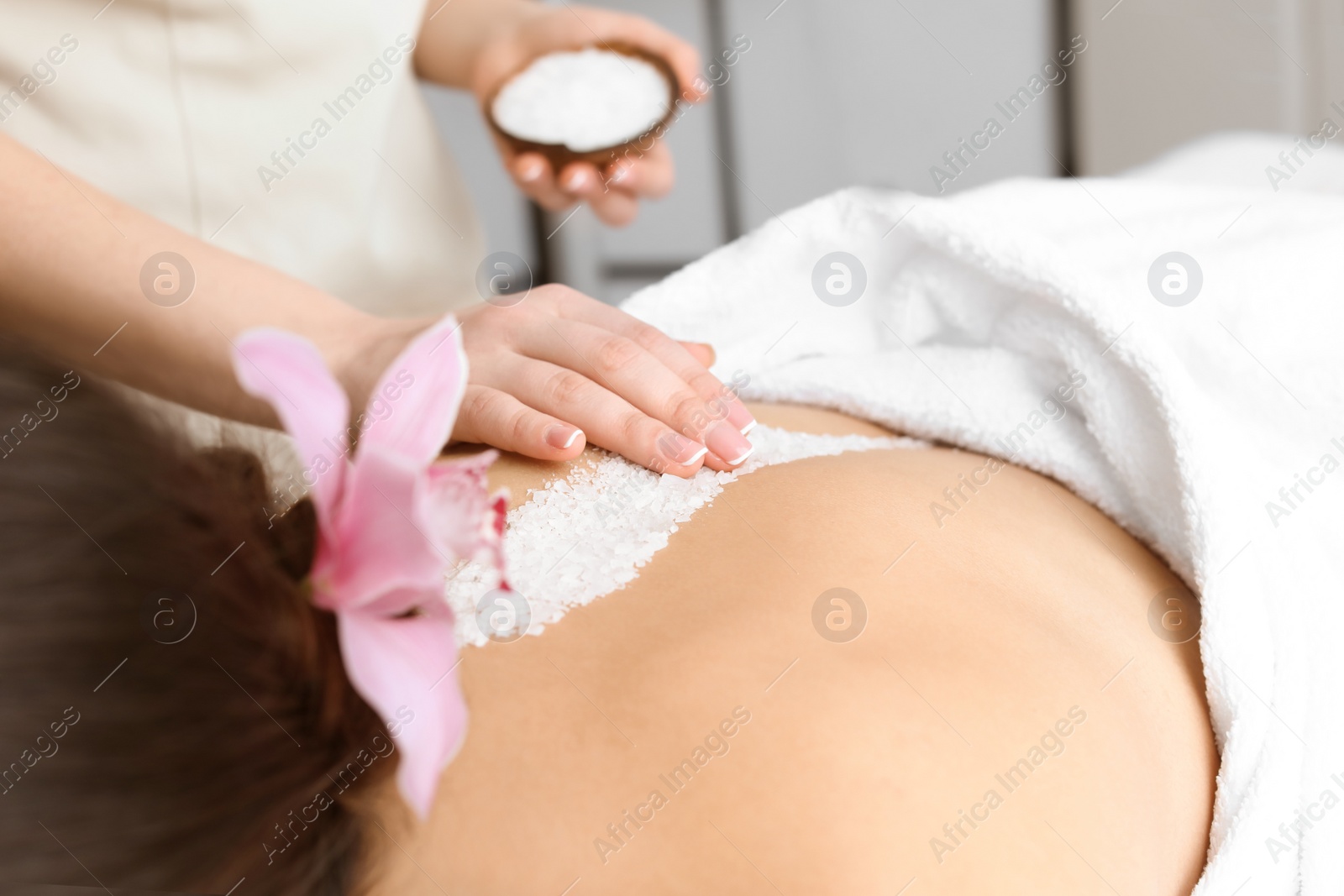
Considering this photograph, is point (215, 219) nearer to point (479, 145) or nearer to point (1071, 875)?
point (1071, 875)

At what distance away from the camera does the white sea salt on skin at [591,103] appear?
829mm

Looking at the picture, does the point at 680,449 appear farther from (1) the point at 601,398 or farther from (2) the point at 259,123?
(2) the point at 259,123

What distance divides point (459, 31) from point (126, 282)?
0.48 m

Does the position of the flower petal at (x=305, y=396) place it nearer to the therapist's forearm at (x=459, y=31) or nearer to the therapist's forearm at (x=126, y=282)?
the therapist's forearm at (x=126, y=282)

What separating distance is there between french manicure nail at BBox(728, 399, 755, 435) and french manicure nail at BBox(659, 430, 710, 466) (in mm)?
39

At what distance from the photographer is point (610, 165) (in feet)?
2.74

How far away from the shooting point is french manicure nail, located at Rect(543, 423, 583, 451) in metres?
0.55

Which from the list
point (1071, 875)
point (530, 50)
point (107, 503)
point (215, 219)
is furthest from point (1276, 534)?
point (215, 219)

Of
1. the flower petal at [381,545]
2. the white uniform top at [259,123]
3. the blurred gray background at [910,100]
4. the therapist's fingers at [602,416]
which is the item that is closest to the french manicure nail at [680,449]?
the therapist's fingers at [602,416]

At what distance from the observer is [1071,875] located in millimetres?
417

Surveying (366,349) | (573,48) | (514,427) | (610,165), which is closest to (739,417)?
(514,427)

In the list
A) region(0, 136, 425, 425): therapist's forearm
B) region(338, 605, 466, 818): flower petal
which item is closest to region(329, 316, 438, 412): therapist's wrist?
region(0, 136, 425, 425): therapist's forearm

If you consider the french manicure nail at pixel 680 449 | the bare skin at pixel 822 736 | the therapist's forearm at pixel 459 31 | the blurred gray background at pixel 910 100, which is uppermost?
the therapist's forearm at pixel 459 31

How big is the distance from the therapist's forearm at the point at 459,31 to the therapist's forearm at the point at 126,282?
42 cm
